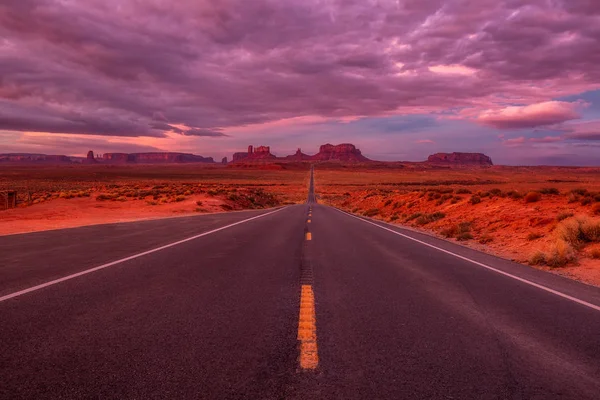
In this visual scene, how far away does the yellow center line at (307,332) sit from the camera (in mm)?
3453

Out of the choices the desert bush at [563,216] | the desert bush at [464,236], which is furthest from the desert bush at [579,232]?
the desert bush at [464,236]

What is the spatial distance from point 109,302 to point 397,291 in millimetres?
4255

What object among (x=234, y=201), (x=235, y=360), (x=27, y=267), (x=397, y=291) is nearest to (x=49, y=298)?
(x=27, y=267)

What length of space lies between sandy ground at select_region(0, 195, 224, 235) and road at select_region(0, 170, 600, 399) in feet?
45.9

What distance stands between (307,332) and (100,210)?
2648 cm

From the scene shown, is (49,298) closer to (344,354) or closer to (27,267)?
(27,267)

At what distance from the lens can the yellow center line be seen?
3.45 meters

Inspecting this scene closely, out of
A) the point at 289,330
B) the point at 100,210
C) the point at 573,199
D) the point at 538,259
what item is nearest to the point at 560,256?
the point at 538,259

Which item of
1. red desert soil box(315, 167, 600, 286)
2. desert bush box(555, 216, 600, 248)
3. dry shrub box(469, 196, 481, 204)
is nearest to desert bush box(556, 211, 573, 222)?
red desert soil box(315, 167, 600, 286)

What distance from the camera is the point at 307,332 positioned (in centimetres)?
416

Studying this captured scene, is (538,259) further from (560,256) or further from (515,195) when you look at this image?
(515,195)

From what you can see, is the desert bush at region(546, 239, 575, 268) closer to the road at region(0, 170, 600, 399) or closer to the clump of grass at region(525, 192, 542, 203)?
the road at region(0, 170, 600, 399)

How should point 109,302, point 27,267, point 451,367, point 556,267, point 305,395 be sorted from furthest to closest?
point 556,267
point 27,267
point 109,302
point 451,367
point 305,395

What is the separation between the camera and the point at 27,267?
24.3ft
